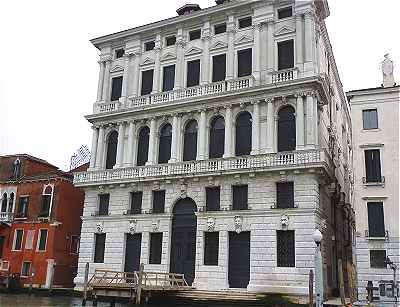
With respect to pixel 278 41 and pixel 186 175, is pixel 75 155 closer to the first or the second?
pixel 186 175

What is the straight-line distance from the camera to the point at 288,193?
89.8 feet

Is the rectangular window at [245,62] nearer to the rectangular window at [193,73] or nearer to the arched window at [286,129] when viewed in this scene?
the rectangular window at [193,73]

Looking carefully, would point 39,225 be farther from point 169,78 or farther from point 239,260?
point 239,260

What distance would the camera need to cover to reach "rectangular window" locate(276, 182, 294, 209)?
1070 inches

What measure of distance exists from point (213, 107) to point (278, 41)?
18.8 feet

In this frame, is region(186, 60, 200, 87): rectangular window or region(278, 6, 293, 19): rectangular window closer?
region(278, 6, 293, 19): rectangular window

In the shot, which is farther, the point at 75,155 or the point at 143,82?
the point at 75,155

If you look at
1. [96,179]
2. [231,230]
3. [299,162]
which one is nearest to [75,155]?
[96,179]

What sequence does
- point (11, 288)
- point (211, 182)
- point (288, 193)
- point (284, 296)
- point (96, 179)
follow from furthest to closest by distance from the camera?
point (11, 288)
point (96, 179)
point (211, 182)
point (288, 193)
point (284, 296)

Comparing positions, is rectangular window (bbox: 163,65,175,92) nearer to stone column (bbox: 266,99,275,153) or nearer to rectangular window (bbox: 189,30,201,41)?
rectangular window (bbox: 189,30,201,41)

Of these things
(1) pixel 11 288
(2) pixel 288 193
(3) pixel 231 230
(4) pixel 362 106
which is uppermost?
(4) pixel 362 106

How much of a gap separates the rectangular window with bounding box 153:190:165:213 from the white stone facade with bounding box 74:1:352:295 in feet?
1.48

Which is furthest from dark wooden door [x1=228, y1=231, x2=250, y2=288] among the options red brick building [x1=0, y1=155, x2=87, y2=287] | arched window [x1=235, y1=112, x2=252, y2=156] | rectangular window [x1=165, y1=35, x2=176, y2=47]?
red brick building [x1=0, y1=155, x2=87, y2=287]

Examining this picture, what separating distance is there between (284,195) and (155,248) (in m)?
9.05
